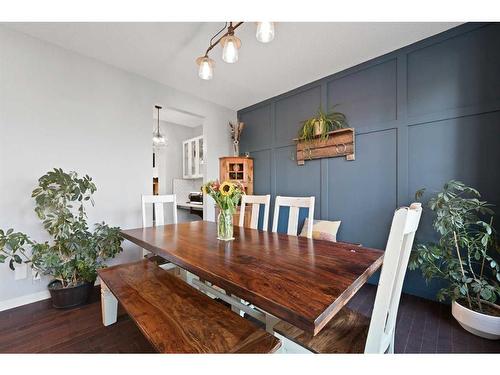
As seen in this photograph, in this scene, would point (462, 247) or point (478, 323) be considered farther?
point (462, 247)

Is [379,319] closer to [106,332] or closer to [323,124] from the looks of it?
[106,332]

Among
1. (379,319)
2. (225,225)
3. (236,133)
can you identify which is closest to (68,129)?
(225,225)

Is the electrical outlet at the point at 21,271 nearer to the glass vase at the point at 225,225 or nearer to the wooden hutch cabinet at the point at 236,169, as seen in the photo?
the glass vase at the point at 225,225

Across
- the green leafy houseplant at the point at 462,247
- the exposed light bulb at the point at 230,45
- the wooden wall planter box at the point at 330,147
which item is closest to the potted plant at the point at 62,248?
the exposed light bulb at the point at 230,45

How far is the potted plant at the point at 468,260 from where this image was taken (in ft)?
5.16

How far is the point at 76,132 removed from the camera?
A: 2.34m

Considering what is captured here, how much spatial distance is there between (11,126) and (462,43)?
4.29 m

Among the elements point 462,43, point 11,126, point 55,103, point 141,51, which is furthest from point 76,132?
point 462,43

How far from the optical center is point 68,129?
2.29 m

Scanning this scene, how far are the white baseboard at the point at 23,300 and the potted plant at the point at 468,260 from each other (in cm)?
361

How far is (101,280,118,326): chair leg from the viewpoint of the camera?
5.70 feet

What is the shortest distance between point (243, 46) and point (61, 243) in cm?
265

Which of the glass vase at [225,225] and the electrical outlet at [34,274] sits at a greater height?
the glass vase at [225,225]
